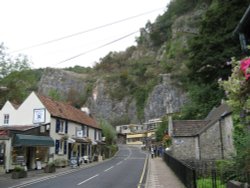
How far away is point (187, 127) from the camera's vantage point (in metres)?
31.3

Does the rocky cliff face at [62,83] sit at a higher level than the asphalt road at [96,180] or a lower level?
higher

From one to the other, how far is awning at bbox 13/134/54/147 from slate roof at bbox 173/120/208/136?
12.5 metres

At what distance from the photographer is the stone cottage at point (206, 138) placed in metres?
23.4

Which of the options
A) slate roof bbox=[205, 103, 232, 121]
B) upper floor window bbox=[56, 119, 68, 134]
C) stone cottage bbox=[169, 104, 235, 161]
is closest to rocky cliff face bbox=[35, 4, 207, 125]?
upper floor window bbox=[56, 119, 68, 134]

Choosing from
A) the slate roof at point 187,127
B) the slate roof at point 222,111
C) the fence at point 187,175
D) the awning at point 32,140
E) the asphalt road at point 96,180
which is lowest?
the asphalt road at point 96,180

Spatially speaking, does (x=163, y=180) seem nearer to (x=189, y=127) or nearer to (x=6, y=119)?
(x=189, y=127)

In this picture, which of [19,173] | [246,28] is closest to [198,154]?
[19,173]

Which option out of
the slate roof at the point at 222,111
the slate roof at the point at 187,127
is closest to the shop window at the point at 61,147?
the slate roof at the point at 187,127

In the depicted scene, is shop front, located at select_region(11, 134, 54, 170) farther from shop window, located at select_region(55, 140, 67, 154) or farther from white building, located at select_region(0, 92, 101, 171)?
shop window, located at select_region(55, 140, 67, 154)

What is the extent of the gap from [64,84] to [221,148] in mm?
96773

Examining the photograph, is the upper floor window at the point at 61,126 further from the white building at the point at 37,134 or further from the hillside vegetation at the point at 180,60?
the hillside vegetation at the point at 180,60

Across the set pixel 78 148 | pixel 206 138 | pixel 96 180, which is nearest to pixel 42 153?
pixel 78 148

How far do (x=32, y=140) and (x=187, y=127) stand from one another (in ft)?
49.9

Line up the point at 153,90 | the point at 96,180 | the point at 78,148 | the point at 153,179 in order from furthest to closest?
the point at 153,90 → the point at 78,148 → the point at 96,180 → the point at 153,179
